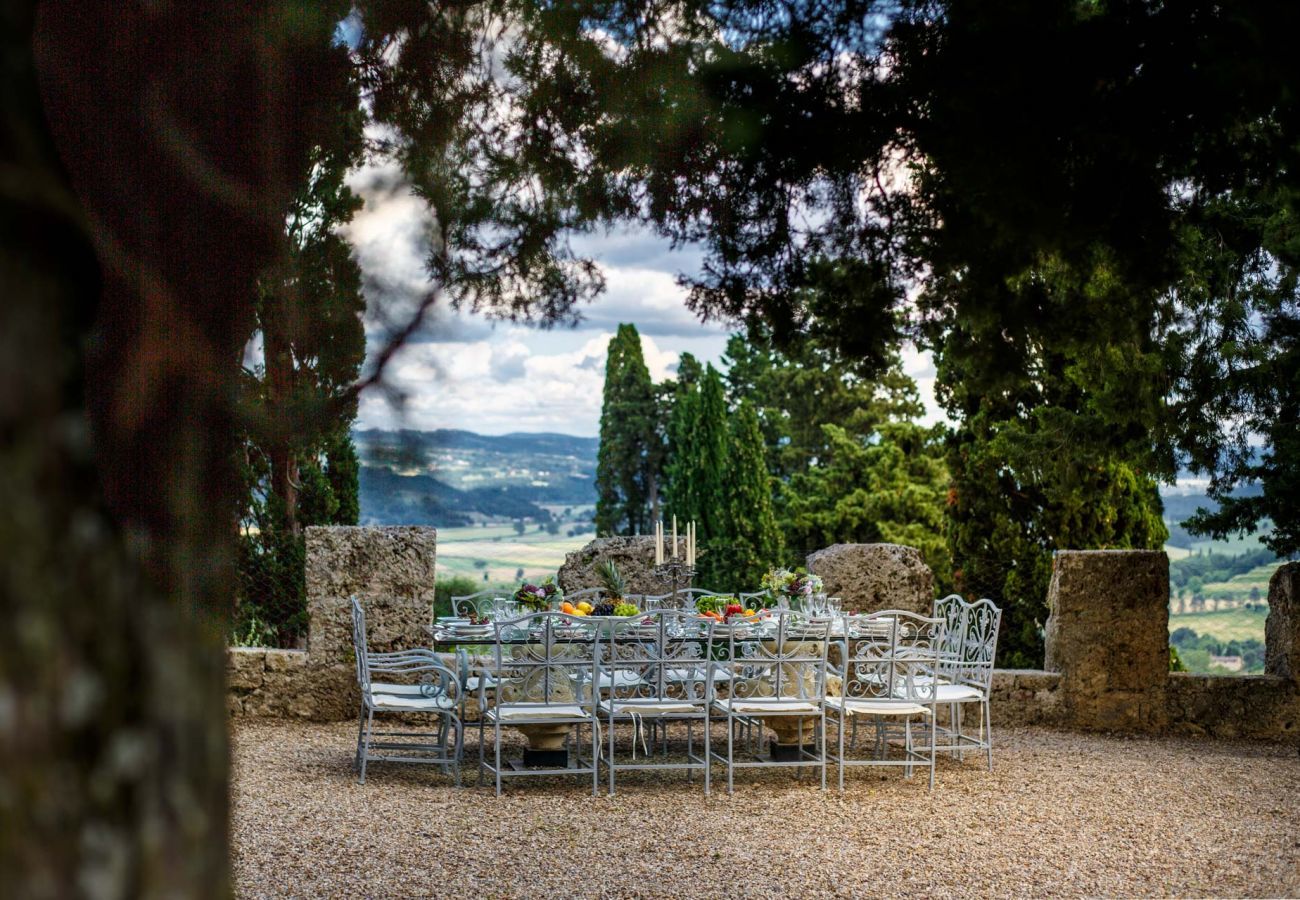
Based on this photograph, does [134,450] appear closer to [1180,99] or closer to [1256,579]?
[1180,99]

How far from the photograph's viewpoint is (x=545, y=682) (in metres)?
5.75

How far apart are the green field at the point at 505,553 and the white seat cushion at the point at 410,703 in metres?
0.81

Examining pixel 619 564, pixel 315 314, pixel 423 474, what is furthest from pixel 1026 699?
pixel 315 314

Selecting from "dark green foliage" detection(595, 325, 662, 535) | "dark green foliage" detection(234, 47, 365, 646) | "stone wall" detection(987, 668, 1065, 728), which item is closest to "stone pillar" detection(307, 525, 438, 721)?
"stone wall" detection(987, 668, 1065, 728)

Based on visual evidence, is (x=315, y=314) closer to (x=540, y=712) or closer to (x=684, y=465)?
(x=540, y=712)

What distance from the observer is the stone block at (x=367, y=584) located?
755 centimetres

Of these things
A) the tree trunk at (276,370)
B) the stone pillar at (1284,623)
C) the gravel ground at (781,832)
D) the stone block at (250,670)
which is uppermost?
the tree trunk at (276,370)

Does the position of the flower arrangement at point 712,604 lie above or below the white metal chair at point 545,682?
above

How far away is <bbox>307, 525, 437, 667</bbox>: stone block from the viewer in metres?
7.55

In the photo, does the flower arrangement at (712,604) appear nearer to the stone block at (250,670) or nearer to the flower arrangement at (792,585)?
the flower arrangement at (792,585)

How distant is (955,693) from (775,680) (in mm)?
953

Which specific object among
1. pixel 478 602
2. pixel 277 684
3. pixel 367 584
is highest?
pixel 367 584

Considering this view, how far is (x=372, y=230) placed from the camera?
3.24m

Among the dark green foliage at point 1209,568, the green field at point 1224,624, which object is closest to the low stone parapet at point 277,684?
the green field at point 1224,624
